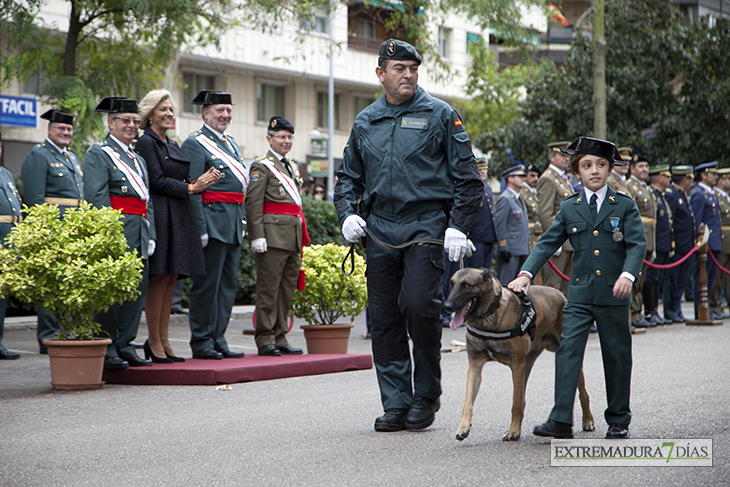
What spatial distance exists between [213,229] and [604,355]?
4336 millimetres

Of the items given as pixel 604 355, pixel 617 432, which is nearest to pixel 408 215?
pixel 604 355

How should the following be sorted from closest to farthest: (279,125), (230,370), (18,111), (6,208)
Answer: (230,370) → (279,125) → (6,208) → (18,111)

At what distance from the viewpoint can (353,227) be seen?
19.1 ft

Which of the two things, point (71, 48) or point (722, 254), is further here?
point (722, 254)

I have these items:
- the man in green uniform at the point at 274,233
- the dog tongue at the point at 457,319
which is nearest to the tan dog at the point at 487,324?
the dog tongue at the point at 457,319

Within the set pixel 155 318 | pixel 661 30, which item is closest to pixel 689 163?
pixel 661 30

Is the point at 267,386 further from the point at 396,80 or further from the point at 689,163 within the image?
the point at 689,163

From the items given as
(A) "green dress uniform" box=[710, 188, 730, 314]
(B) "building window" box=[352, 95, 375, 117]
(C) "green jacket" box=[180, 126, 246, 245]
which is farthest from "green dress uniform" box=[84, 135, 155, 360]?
(B) "building window" box=[352, 95, 375, 117]

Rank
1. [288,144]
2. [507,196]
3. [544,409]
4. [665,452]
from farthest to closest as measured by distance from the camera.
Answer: [507,196] → [288,144] → [544,409] → [665,452]

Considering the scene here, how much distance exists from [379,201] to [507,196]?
27.4 ft

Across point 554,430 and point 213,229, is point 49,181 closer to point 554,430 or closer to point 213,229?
point 213,229

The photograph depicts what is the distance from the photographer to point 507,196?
46.1 feet

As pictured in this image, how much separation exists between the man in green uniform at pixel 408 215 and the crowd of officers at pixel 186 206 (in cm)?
294

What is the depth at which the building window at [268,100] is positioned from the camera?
3717cm
